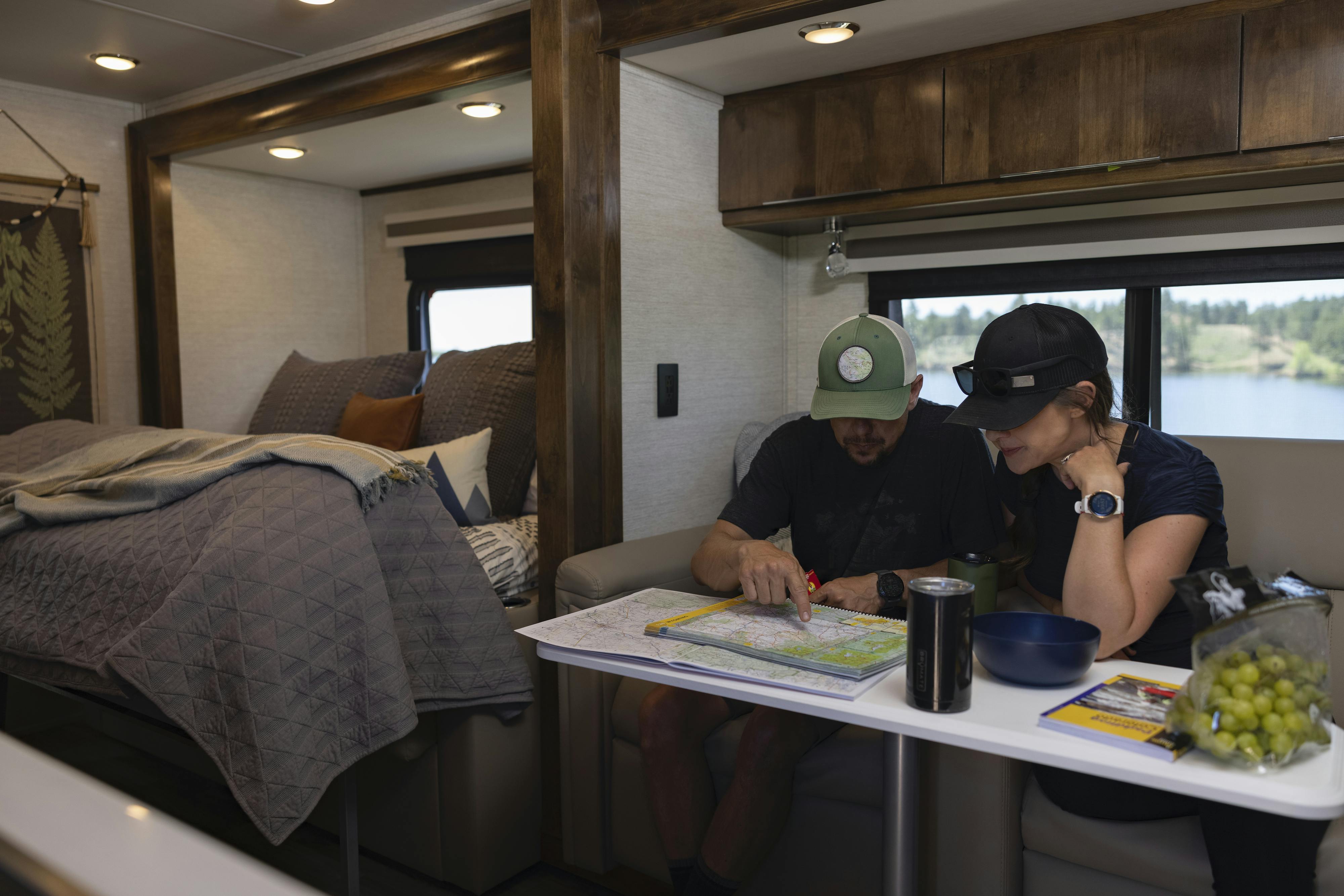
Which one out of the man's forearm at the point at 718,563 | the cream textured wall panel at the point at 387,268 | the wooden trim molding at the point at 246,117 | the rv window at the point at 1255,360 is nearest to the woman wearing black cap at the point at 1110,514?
the man's forearm at the point at 718,563

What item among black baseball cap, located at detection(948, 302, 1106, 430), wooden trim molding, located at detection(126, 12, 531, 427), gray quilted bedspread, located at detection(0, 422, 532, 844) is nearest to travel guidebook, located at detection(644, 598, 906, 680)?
black baseball cap, located at detection(948, 302, 1106, 430)

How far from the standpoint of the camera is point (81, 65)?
3279 millimetres

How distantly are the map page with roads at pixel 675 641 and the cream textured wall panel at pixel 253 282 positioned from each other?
114 inches

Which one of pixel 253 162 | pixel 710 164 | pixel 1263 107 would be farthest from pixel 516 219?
pixel 1263 107

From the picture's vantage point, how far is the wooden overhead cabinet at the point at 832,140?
236 centimetres

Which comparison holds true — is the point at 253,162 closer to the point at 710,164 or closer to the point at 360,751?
the point at 710,164

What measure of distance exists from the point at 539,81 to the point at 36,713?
2.50 metres

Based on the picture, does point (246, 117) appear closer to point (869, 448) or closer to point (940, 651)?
point (869, 448)

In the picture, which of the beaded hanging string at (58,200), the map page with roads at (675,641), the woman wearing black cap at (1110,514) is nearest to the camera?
the map page with roads at (675,641)

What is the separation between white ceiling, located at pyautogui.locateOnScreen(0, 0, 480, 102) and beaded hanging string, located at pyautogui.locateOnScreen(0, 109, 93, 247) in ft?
0.59

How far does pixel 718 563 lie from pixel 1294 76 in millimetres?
1479

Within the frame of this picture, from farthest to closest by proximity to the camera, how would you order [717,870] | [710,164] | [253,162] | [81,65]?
[253,162] < [81,65] < [710,164] < [717,870]

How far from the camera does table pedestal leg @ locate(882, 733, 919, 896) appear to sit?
1299 mm

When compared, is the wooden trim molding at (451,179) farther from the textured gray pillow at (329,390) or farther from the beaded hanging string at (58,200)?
the beaded hanging string at (58,200)
